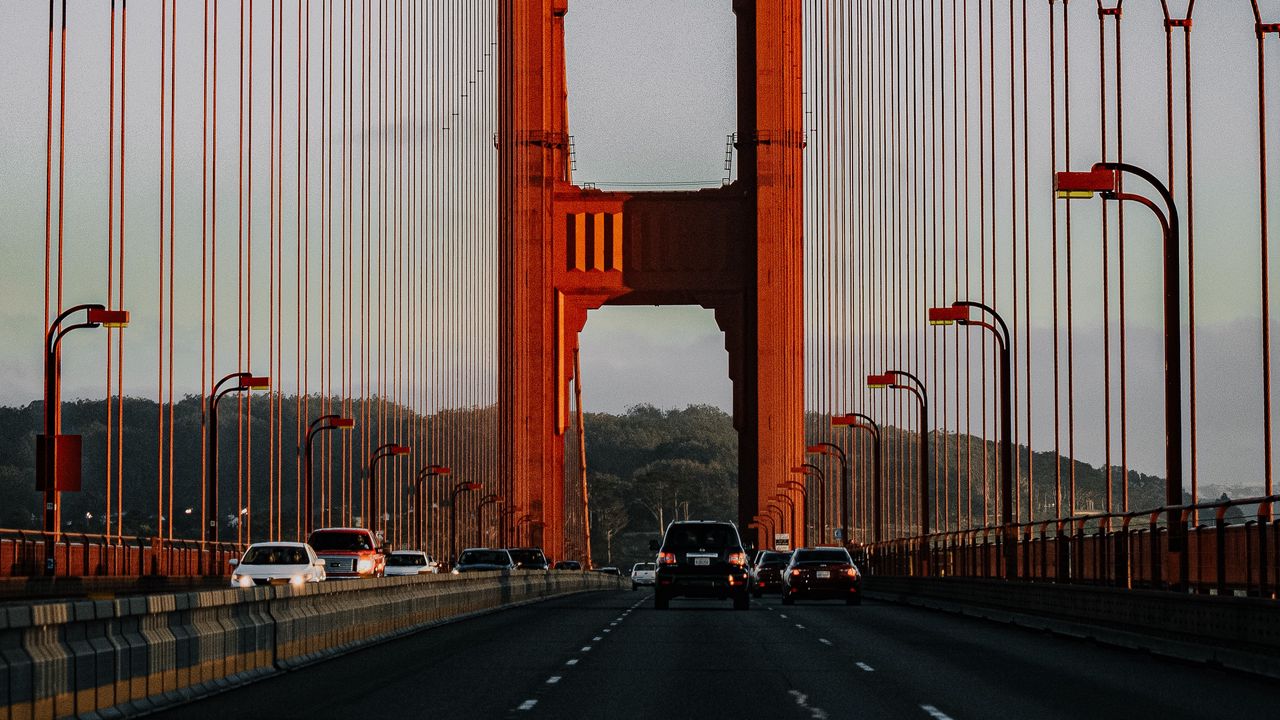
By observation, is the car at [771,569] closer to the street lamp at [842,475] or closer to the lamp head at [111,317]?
the street lamp at [842,475]

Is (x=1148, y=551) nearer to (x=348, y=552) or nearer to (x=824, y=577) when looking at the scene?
(x=824, y=577)

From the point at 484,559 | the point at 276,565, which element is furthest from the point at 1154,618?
the point at 484,559

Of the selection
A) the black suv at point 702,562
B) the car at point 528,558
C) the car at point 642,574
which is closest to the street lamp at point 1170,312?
the black suv at point 702,562

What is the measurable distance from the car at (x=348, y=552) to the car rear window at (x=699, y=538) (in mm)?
8584

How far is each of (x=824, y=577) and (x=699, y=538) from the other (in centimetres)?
789

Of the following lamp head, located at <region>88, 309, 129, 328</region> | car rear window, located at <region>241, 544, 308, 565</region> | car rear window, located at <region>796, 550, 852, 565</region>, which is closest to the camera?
car rear window, located at <region>241, 544, 308, 565</region>

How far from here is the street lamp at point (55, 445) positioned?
42.0 metres

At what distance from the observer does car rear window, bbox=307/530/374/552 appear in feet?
160

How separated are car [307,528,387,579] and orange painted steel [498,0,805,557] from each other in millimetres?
38332

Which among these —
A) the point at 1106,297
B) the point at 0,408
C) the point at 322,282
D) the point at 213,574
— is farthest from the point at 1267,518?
the point at 0,408

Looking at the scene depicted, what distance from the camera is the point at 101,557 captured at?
49.0 m

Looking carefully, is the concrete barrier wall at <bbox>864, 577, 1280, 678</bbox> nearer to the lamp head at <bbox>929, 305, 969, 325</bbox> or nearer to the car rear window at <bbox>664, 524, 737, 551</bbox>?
the car rear window at <bbox>664, 524, 737, 551</bbox>

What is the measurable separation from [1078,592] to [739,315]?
61110 millimetres

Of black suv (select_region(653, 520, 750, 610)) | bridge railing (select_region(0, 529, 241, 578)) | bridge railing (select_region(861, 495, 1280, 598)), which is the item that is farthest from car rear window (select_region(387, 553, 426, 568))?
bridge railing (select_region(861, 495, 1280, 598))
